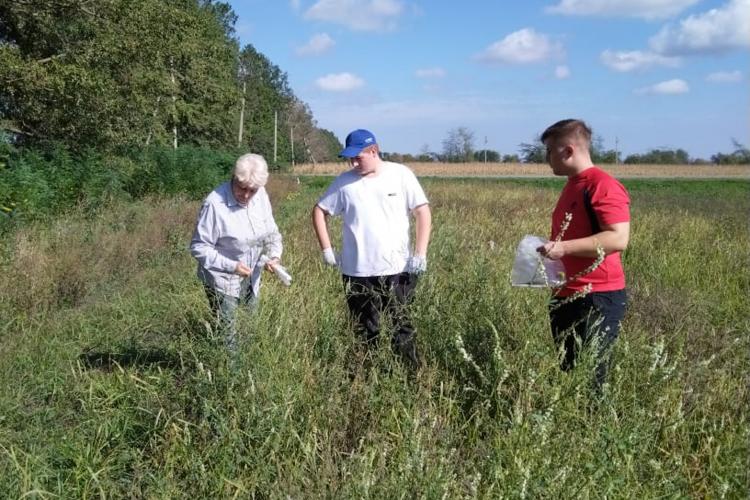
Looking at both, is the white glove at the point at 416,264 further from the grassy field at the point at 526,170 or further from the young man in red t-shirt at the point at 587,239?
the grassy field at the point at 526,170

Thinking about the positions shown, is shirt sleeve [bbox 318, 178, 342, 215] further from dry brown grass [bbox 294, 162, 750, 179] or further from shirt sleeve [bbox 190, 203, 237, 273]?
dry brown grass [bbox 294, 162, 750, 179]

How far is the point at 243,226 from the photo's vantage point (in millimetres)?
3982

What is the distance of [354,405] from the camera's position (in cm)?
322

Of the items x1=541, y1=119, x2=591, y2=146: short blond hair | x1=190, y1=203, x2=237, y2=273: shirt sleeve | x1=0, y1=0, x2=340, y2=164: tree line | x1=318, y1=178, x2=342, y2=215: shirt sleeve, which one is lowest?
x1=190, y1=203, x2=237, y2=273: shirt sleeve

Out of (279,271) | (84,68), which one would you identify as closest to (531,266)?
(279,271)

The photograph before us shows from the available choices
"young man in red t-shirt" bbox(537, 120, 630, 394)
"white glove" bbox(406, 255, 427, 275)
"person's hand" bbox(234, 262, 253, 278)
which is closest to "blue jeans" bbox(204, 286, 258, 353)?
"person's hand" bbox(234, 262, 253, 278)

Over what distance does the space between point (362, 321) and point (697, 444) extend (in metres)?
2.01

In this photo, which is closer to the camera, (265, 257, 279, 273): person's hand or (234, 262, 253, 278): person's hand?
(234, 262, 253, 278): person's hand

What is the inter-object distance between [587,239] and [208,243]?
223 centimetres

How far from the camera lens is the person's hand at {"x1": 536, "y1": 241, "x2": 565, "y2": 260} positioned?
10.1 feet

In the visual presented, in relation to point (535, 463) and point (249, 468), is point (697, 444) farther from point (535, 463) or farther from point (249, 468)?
point (249, 468)

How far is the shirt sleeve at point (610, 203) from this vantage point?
3.01m

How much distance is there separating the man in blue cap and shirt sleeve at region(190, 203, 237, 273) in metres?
0.77

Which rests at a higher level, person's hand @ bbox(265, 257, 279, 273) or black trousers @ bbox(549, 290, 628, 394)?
person's hand @ bbox(265, 257, 279, 273)
